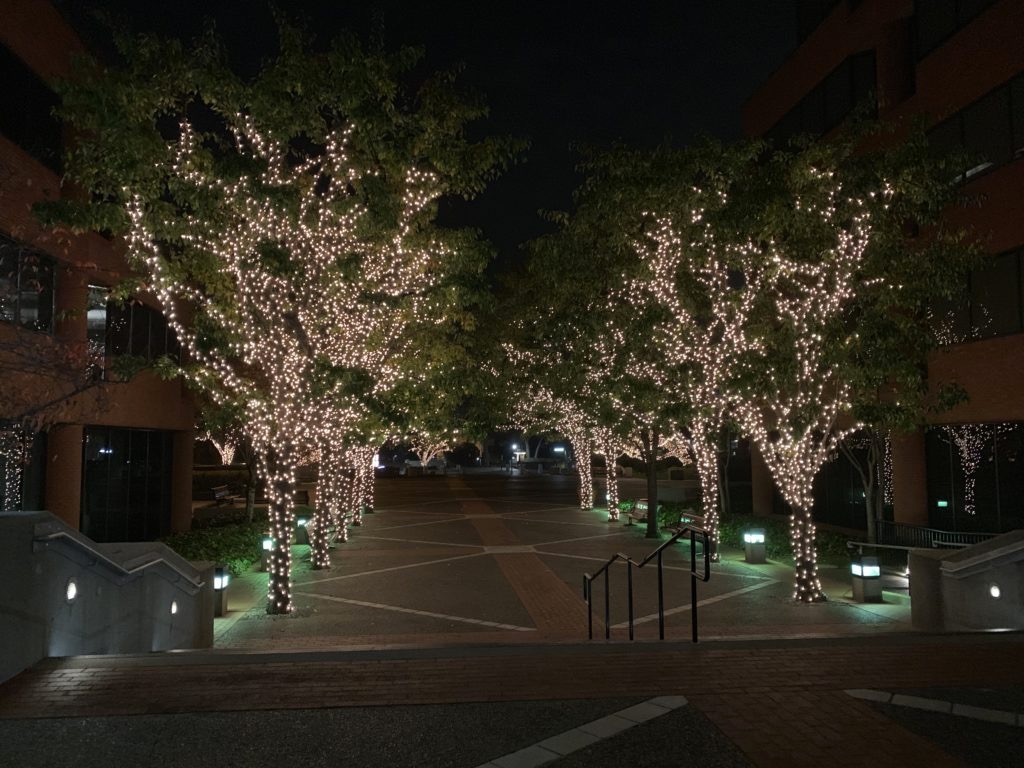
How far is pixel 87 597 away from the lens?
8047 millimetres

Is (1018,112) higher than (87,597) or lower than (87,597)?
higher

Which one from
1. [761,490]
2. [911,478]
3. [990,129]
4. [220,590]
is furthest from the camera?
[761,490]

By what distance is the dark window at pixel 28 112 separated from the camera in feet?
45.0

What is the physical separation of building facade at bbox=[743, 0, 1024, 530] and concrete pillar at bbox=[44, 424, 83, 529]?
15.1 m

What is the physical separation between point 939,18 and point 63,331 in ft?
61.5

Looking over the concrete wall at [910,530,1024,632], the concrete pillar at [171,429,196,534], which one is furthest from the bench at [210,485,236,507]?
the concrete wall at [910,530,1024,632]

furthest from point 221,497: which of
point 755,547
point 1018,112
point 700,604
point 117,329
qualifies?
point 1018,112

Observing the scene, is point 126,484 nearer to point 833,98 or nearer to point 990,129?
point 990,129

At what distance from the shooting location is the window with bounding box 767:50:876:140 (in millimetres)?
20609

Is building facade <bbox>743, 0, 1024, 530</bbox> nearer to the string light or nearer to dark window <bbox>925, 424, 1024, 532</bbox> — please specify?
dark window <bbox>925, 424, 1024, 532</bbox>

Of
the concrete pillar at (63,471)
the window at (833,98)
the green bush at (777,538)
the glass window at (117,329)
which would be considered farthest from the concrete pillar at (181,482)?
the window at (833,98)

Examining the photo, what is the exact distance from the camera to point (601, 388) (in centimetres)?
1922

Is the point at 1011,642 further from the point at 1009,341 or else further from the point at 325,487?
→ the point at 325,487

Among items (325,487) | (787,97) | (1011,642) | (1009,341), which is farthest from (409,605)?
(787,97)
